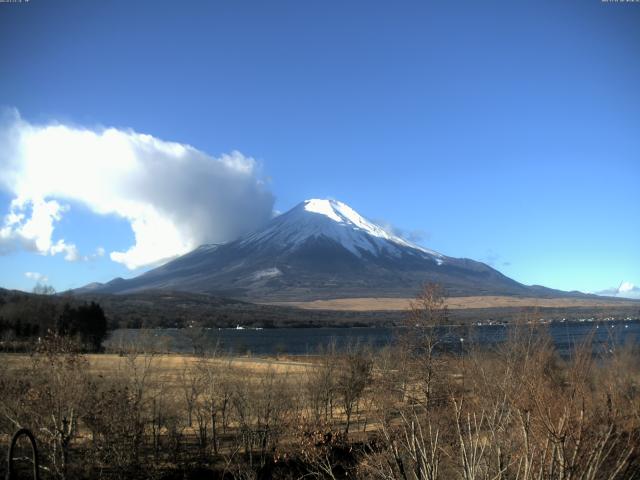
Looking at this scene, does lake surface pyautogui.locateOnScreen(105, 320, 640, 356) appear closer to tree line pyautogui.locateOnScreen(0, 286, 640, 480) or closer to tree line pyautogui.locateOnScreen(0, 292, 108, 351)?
tree line pyautogui.locateOnScreen(0, 286, 640, 480)

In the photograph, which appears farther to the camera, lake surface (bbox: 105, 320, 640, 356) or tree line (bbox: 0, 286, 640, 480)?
lake surface (bbox: 105, 320, 640, 356)

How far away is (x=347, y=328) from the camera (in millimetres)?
179250

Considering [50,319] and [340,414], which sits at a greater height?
[50,319]

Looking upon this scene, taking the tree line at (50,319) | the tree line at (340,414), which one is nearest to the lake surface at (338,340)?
the tree line at (340,414)

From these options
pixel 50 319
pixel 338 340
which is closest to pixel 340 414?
pixel 50 319

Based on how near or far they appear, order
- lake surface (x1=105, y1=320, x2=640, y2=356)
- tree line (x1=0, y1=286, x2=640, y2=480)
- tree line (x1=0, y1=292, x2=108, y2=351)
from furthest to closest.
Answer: tree line (x1=0, y1=292, x2=108, y2=351), lake surface (x1=105, y1=320, x2=640, y2=356), tree line (x1=0, y1=286, x2=640, y2=480)

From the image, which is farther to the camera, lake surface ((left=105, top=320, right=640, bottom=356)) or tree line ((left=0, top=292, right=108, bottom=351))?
tree line ((left=0, top=292, right=108, bottom=351))

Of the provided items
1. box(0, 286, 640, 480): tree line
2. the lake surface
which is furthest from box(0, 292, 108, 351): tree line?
box(0, 286, 640, 480): tree line

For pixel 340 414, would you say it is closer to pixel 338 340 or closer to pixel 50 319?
pixel 50 319

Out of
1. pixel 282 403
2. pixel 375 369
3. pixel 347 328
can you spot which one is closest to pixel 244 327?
pixel 347 328

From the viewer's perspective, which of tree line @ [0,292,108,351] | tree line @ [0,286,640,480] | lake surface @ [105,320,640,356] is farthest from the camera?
tree line @ [0,292,108,351]

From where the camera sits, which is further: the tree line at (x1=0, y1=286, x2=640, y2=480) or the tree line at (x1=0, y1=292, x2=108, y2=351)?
the tree line at (x1=0, y1=292, x2=108, y2=351)

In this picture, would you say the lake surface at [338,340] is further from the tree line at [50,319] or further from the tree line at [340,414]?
the tree line at [50,319]

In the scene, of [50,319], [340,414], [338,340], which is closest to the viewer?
[340,414]
